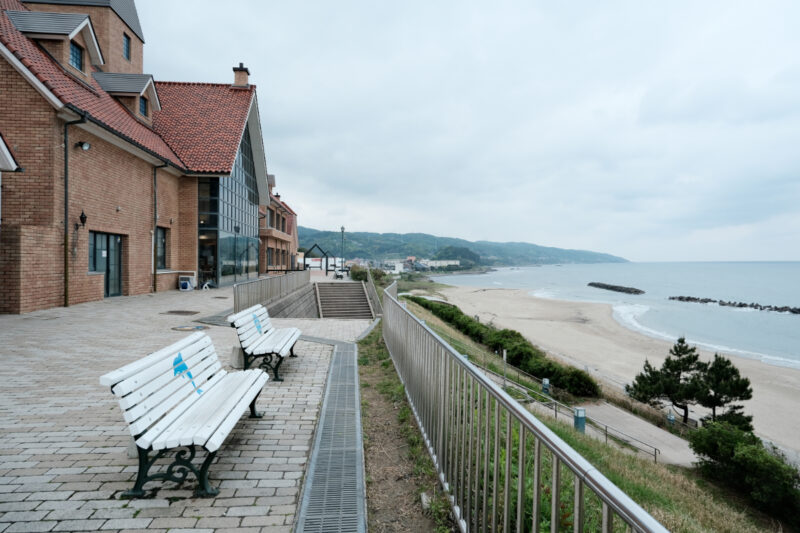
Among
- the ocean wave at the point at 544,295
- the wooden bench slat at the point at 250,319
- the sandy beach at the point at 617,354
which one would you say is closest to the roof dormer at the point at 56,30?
the wooden bench slat at the point at 250,319

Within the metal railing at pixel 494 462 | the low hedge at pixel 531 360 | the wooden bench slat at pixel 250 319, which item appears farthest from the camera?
the low hedge at pixel 531 360

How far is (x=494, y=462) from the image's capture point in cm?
215

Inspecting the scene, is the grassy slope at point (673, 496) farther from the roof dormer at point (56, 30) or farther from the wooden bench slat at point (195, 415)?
the roof dormer at point (56, 30)

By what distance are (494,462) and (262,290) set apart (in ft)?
39.4

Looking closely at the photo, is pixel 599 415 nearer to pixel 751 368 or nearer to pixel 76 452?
pixel 76 452

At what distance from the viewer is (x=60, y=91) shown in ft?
38.1

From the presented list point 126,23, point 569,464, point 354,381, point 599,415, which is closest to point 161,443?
point 569,464

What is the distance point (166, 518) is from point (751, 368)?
3440 centimetres

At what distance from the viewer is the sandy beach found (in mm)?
18219

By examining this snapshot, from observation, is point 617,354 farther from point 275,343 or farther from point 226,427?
point 226,427

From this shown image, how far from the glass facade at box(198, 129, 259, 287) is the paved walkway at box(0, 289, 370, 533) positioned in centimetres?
1327

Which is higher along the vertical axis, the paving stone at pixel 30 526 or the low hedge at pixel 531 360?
the paving stone at pixel 30 526

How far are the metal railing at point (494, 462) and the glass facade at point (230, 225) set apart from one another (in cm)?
1819

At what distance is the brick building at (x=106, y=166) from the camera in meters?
11.4
